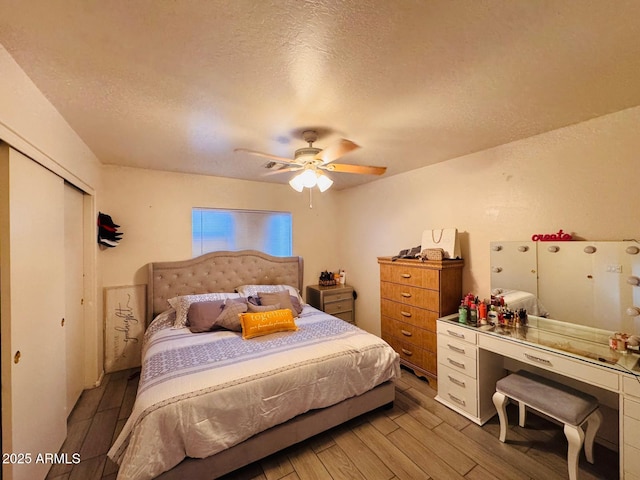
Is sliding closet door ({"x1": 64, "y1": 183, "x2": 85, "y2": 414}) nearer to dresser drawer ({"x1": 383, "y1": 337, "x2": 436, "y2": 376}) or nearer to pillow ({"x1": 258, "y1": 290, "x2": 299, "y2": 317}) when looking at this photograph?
pillow ({"x1": 258, "y1": 290, "x2": 299, "y2": 317})

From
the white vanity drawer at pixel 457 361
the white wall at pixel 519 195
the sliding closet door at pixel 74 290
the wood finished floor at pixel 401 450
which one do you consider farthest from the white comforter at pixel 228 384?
the white wall at pixel 519 195

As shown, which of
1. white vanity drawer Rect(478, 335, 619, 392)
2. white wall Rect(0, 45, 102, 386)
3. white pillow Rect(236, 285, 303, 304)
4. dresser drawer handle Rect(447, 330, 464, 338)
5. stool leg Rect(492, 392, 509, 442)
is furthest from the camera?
white pillow Rect(236, 285, 303, 304)

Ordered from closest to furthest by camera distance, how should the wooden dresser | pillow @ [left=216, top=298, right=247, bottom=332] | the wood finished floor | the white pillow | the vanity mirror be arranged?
the wood finished floor → the vanity mirror → pillow @ [left=216, top=298, right=247, bottom=332] → the wooden dresser → the white pillow

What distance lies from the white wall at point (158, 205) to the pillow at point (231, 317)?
3.93 ft

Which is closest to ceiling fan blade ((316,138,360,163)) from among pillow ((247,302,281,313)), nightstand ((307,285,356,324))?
pillow ((247,302,281,313))

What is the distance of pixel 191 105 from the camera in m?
1.72

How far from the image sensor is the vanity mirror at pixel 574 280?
1.84 metres

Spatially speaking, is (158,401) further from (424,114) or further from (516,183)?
(516,183)

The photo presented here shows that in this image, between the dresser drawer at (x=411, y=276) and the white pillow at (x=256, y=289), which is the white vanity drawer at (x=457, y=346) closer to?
the dresser drawer at (x=411, y=276)

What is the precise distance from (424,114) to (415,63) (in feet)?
1.99

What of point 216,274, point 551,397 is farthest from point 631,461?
point 216,274

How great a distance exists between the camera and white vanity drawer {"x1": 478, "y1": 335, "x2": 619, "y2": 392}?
1574 millimetres

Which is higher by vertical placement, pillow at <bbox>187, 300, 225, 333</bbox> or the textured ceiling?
the textured ceiling

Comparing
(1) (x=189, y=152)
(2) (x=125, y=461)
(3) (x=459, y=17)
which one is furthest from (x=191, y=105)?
(2) (x=125, y=461)
